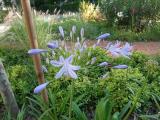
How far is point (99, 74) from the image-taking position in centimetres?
454

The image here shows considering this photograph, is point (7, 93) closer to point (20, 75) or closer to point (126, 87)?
point (20, 75)

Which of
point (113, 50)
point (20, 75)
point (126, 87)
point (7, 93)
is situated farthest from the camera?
point (20, 75)

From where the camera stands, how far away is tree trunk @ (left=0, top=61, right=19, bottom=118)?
11.5 ft

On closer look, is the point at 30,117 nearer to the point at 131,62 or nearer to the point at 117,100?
the point at 117,100

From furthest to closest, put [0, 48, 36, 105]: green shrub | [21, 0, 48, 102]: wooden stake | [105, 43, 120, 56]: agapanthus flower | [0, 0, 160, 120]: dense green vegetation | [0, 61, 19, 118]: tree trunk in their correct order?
[0, 48, 36, 105]: green shrub
[0, 61, 19, 118]: tree trunk
[0, 0, 160, 120]: dense green vegetation
[21, 0, 48, 102]: wooden stake
[105, 43, 120, 56]: agapanthus flower

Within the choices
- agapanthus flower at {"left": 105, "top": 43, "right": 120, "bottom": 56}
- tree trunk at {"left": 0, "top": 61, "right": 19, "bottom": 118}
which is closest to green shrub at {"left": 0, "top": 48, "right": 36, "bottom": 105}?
tree trunk at {"left": 0, "top": 61, "right": 19, "bottom": 118}

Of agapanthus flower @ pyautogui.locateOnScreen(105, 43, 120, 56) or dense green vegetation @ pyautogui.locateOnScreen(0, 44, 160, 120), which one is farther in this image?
dense green vegetation @ pyautogui.locateOnScreen(0, 44, 160, 120)

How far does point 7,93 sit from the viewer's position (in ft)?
11.9

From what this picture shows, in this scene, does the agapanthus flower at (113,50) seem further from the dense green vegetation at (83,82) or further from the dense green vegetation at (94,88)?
the dense green vegetation at (94,88)

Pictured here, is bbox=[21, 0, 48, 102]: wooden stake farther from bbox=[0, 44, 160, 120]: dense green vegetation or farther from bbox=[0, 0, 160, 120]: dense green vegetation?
bbox=[0, 44, 160, 120]: dense green vegetation

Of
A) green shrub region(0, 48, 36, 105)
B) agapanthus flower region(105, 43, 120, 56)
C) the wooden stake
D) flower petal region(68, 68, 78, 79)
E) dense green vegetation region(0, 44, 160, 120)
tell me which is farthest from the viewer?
green shrub region(0, 48, 36, 105)

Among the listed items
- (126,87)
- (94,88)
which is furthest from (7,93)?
(126,87)

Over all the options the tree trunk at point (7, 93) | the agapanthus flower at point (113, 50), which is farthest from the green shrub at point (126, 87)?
the tree trunk at point (7, 93)

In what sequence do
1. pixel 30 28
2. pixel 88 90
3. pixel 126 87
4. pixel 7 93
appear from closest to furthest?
pixel 30 28, pixel 7 93, pixel 126 87, pixel 88 90
